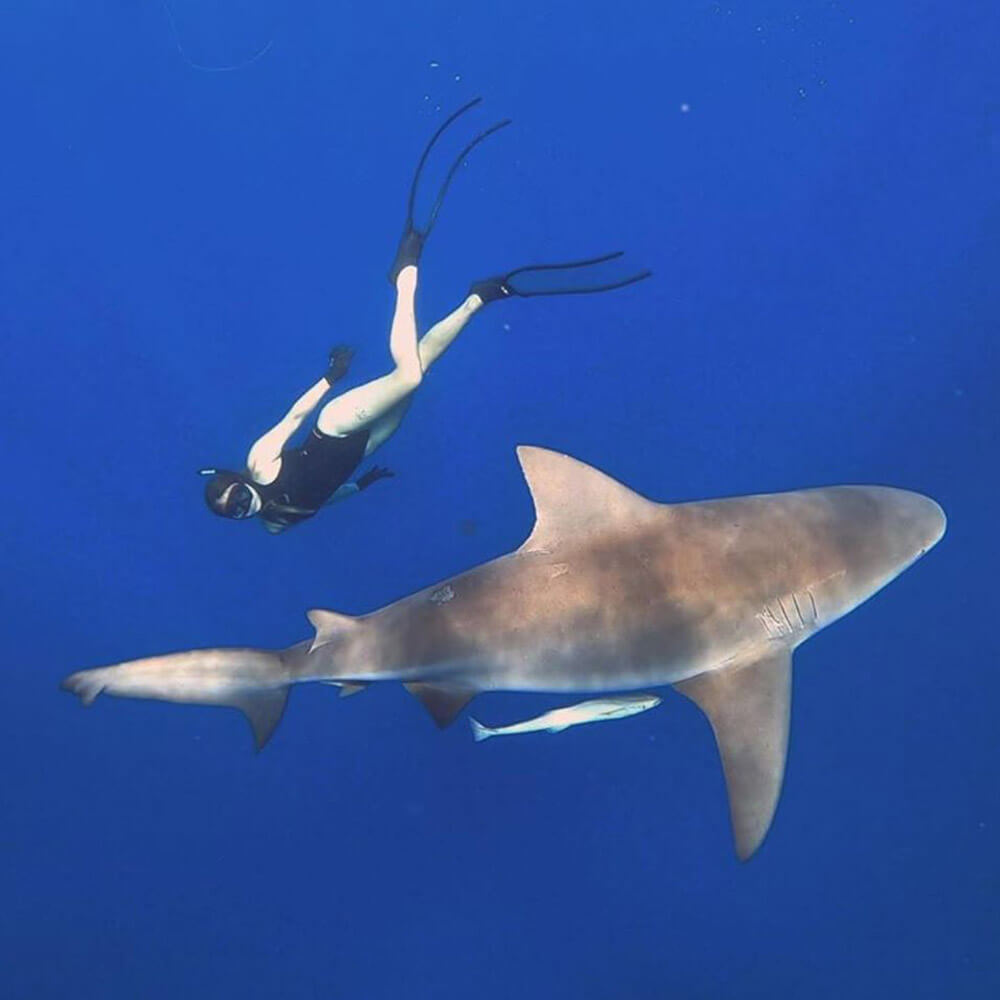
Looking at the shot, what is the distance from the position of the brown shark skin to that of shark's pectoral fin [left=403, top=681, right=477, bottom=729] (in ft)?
0.17

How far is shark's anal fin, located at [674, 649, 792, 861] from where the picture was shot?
364cm

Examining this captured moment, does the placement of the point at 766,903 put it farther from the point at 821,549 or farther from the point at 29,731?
the point at 29,731

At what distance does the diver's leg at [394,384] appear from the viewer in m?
5.07

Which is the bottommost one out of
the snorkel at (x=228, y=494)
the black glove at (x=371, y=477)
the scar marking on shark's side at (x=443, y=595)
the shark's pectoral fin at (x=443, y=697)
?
the shark's pectoral fin at (x=443, y=697)

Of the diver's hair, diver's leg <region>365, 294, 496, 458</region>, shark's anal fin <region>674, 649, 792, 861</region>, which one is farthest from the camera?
diver's leg <region>365, 294, 496, 458</region>

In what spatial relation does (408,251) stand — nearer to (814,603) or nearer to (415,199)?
(415,199)

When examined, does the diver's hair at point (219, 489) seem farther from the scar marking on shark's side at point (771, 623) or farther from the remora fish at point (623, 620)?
the scar marking on shark's side at point (771, 623)

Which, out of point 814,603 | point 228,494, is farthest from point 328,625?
point 814,603

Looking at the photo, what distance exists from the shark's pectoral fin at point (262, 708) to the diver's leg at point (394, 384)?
188 cm

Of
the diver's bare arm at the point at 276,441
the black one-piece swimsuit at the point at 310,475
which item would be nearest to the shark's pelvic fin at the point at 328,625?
the black one-piece swimsuit at the point at 310,475

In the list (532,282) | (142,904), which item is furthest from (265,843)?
(532,282)

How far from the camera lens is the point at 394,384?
5137 mm

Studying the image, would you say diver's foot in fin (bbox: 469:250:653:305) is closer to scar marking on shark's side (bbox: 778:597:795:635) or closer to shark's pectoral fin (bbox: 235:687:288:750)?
scar marking on shark's side (bbox: 778:597:795:635)

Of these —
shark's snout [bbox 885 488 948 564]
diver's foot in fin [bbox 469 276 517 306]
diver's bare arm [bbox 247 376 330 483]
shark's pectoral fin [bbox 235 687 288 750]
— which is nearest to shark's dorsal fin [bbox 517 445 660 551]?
shark's snout [bbox 885 488 948 564]
